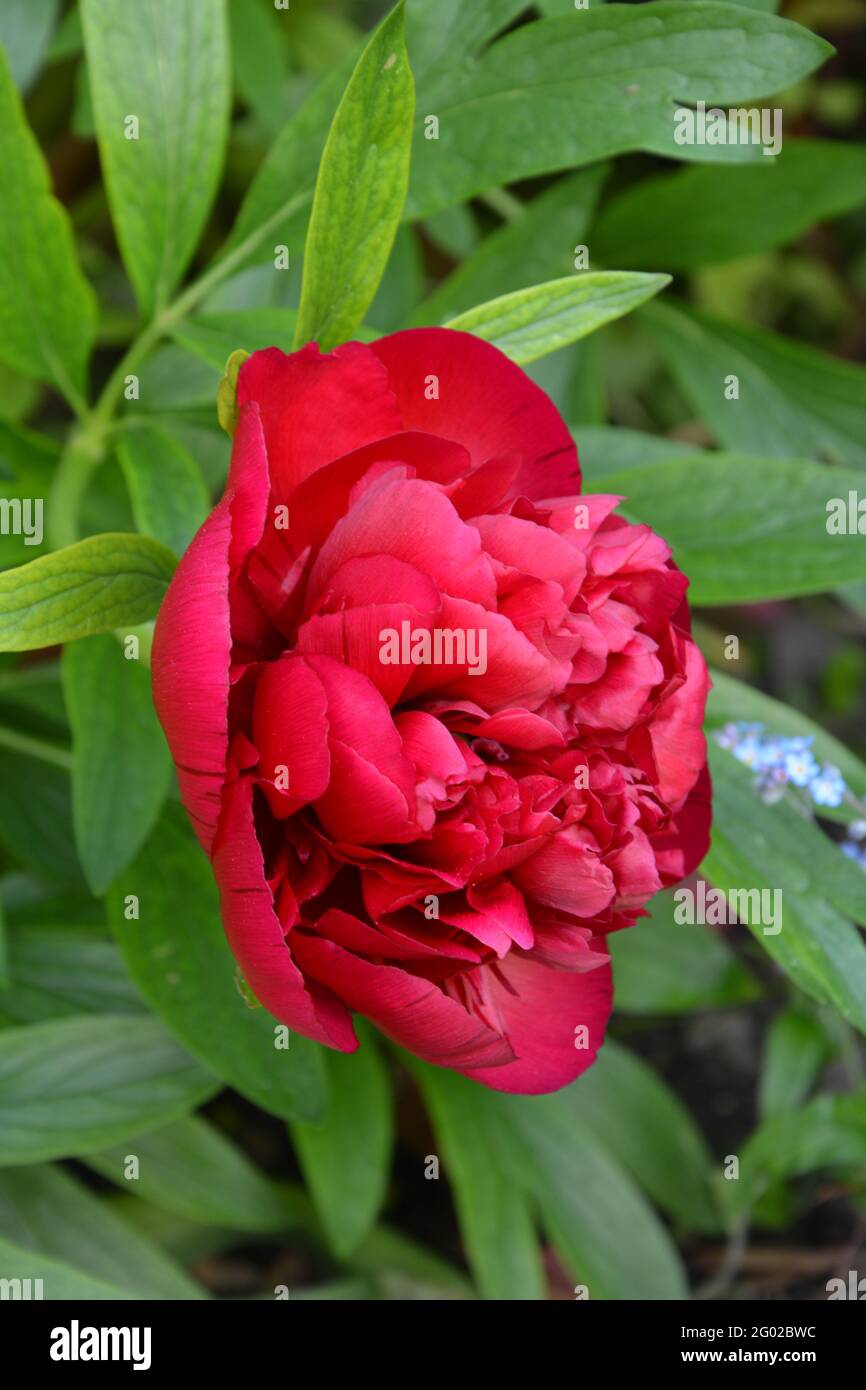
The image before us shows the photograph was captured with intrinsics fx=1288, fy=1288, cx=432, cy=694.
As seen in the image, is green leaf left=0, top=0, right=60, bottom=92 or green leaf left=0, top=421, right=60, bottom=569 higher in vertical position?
green leaf left=0, top=0, right=60, bottom=92

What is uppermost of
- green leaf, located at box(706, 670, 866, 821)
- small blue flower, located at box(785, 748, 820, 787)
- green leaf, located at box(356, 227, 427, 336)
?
green leaf, located at box(356, 227, 427, 336)

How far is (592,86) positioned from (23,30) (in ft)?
1.66

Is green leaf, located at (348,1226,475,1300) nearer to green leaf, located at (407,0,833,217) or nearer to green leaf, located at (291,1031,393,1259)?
green leaf, located at (291,1031,393,1259)

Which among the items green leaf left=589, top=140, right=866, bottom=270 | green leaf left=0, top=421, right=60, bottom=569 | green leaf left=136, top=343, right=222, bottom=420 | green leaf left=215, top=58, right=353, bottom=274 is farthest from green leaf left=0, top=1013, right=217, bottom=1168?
green leaf left=589, top=140, right=866, bottom=270

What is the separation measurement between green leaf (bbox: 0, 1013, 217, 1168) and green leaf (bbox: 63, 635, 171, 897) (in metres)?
0.17

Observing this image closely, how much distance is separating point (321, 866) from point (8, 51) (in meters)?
0.80

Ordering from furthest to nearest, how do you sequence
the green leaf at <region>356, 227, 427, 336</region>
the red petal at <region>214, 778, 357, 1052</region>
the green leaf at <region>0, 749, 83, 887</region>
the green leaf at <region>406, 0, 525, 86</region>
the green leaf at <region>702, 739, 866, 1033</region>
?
the green leaf at <region>356, 227, 427, 336</region>
the green leaf at <region>0, 749, 83, 887</region>
the green leaf at <region>406, 0, 525, 86</region>
the green leaf at <region>702, 739, 866, 1033</region>
the red petal at <region>214, 778, 357, 1052</region>

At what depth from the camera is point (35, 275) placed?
0.86 metres

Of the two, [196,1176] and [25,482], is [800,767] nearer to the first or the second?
[25,482]

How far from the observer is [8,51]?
1.02 meters

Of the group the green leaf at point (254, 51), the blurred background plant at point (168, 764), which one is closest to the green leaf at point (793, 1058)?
the blurred background plant at point (168, 764)

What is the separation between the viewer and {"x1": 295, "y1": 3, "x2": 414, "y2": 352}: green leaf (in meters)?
0.62
